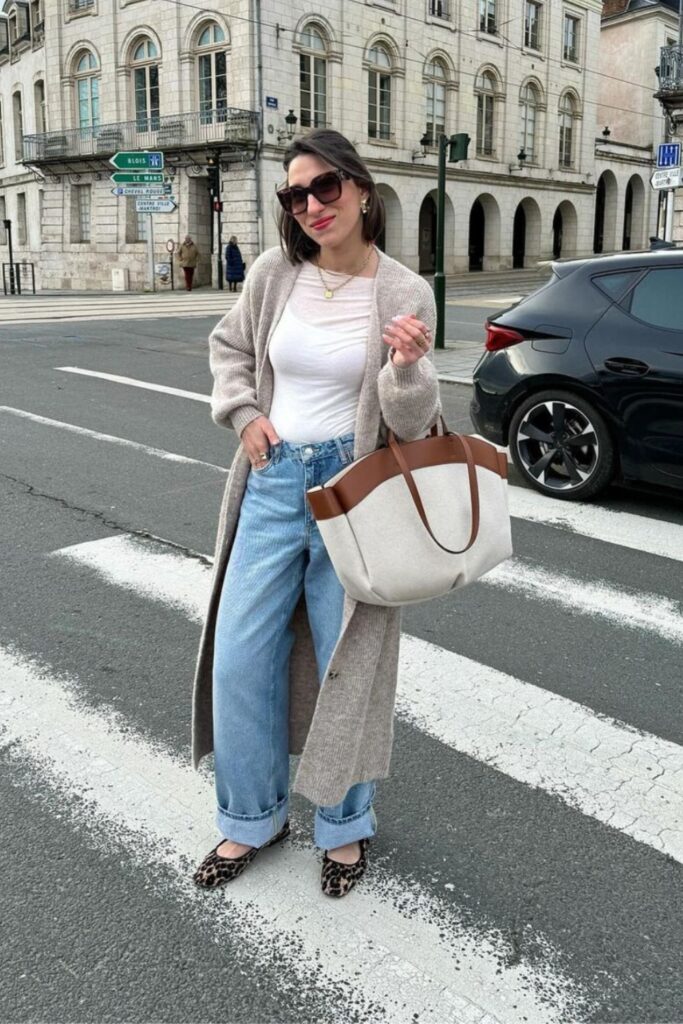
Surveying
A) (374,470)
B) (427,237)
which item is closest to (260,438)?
(374,470)

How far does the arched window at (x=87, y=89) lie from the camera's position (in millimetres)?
41281

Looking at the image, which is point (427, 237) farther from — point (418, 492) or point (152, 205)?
point (418, 492)

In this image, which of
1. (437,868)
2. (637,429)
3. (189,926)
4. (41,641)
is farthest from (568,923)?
(637,429)

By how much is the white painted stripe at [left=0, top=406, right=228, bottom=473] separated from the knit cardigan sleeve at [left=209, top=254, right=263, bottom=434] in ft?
15.0

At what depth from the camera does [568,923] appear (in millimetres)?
2498

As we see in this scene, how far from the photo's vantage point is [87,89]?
41.8 m

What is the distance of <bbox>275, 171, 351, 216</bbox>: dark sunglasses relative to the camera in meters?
2.39

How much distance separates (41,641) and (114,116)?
132ft

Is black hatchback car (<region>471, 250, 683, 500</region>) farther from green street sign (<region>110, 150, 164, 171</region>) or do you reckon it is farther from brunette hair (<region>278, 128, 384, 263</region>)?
green street sign (<region>110, 150, 164, 171</region>)

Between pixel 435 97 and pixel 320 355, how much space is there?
44.0m

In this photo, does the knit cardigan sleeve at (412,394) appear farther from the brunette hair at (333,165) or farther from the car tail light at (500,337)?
the car tail light at (500,337)

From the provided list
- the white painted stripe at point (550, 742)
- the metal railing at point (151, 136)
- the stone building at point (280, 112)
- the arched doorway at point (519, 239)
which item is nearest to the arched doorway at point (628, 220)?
the stone building at point (280, 112)

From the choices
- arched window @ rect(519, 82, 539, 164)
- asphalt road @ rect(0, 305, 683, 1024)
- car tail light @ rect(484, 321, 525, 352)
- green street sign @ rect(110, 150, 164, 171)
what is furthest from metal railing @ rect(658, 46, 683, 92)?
asphalt road @ rect(0, 305, 683, 1024)

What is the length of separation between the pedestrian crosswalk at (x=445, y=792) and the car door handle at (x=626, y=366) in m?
1.43
